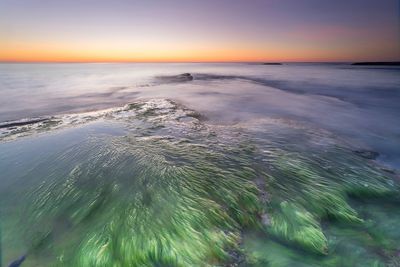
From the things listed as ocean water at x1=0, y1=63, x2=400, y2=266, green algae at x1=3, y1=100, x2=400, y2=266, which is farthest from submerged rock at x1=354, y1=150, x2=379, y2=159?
green algae at x1=3, y1=100, x2=400, y2=266

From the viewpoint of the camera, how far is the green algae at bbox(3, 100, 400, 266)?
3996mm

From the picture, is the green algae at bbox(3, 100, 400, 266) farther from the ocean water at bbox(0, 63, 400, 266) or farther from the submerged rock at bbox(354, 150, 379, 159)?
the submerged rock at bbox(354, 150, 379, 159)

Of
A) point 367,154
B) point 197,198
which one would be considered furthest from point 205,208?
point 367,154

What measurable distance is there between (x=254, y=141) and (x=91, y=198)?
5650 mm

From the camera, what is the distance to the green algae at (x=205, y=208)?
4.00m

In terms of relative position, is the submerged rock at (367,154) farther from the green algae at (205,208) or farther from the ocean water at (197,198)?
the green algae at (205,208)

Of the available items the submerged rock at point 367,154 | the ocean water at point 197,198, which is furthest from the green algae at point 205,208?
the submerged rock at point 367,154

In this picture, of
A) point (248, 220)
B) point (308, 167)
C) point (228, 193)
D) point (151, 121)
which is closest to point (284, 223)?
point (248, 220)

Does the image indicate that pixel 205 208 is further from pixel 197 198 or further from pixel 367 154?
pixel 367 154

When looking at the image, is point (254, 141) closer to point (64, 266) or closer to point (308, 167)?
point (308, 167)

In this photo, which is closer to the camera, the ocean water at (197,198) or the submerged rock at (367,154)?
the ocean water at (197,198)

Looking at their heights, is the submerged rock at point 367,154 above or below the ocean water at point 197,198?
below

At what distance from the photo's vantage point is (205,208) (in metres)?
4.99

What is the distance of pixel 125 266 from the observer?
378 centimetres
